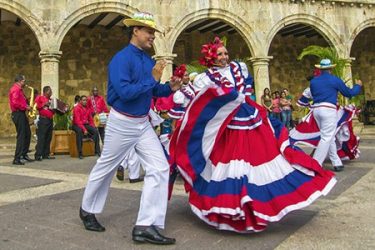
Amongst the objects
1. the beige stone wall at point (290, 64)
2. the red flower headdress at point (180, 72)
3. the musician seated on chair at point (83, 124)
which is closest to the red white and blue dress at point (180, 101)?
the red flower headdress at point (180, 72)

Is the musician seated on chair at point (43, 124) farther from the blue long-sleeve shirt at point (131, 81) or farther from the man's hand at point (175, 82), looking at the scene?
the man's hand at point (175, 82)

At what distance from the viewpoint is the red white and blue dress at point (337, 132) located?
6.85 metres

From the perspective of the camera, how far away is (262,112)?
3.79 meters

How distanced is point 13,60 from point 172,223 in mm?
13103

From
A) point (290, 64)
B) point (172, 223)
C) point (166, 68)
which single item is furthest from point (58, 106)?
point (290, 64)

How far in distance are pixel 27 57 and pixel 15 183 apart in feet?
33.8

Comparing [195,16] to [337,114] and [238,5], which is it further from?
[337,114]

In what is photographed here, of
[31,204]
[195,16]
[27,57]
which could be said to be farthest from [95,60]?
[31,204]

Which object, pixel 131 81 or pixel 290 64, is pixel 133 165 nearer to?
pixel 131 81

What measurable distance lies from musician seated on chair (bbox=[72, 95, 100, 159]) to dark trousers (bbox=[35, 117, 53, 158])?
1.80 ft

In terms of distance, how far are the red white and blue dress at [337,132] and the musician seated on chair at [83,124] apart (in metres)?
4.65

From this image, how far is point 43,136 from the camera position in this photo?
9.12 meters

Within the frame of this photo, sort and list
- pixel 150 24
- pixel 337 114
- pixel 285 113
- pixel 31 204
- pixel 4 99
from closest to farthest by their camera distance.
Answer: pixel 150 24 → pixel 31 204 → pixel 337 114 → pixel 285 113 → pixel 4 99

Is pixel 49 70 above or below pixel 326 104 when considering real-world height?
above
